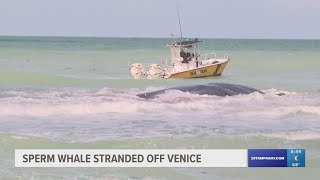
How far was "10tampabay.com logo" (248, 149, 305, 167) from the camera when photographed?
8938 mm

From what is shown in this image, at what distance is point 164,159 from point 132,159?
53 cm

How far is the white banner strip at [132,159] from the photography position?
900 cm

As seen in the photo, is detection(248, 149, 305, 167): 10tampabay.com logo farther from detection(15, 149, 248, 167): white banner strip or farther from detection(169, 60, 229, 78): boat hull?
detection(169, 60, 229, 78): boat hull

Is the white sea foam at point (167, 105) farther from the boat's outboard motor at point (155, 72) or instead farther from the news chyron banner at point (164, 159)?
the boat's outboard motor at point (155, 72)

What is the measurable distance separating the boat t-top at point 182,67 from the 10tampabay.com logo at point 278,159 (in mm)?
21338

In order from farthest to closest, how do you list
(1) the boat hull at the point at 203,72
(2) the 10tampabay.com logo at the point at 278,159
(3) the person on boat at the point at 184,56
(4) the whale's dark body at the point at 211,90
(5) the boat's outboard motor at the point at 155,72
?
1. (5) the boat's outboard motor at the point at 155,72
2. (1) the boat hull at the point at 203,72
3. (3) the person on boat at the point at 184,56
4. (4) the whale's dark body at the point at 211,90
5. (2) the 10tampabay.com logo at the point at 278,159

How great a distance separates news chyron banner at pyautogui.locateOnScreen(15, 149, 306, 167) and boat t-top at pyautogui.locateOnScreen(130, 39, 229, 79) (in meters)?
21.1

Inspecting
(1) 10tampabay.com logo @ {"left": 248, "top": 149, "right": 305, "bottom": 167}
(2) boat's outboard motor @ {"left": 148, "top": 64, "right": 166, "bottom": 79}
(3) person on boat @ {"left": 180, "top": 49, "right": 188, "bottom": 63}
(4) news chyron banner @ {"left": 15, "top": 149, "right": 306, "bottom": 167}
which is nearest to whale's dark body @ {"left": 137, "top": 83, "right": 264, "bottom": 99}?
(4) news chyron banner @ {"left": 15, "top": 149, "right": 306, "bottom": 167}

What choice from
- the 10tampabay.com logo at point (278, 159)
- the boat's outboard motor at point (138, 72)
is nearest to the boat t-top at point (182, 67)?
the boat's outboard motor at point (138, 72)

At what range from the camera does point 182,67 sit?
31.8 metres

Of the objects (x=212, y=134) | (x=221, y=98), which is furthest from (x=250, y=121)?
(x=221, y=98)

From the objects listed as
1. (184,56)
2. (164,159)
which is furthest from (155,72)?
(164,159)

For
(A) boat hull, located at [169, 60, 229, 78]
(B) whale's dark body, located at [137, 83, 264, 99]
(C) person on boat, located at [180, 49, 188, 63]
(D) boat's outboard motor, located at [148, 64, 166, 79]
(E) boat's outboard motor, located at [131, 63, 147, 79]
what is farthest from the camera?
(E) boat's outboard motor, located at [131, 63, 147, 79]

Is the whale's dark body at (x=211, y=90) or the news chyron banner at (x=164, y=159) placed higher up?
the whale's dark body at (x=211, y=90)
